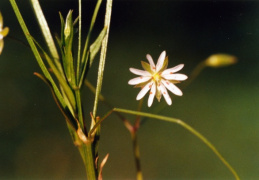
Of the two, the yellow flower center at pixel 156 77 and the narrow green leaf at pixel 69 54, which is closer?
the narrow green leaf at pixel 69 54

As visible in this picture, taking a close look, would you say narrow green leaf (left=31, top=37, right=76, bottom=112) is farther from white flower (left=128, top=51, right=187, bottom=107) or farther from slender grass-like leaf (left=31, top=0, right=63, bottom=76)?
white flower (left=128, top=51, right=187, bottom=107)

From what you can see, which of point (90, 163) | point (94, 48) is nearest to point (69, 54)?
point (94, 48)

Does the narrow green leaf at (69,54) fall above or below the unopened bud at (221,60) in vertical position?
above

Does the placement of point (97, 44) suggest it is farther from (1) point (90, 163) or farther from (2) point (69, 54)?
(1) point (90, 163)

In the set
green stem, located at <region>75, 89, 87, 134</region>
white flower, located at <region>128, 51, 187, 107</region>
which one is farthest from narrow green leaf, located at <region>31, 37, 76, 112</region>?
white flower, located at <region>128, 51, 187, 107</region>

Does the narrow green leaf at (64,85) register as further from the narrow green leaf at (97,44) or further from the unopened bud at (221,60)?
the unopened bud at (221,60)

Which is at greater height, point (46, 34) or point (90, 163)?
point (46, 34)

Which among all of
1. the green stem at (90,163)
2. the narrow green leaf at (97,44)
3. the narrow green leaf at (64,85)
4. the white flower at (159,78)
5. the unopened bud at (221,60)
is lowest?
the green stem at (90,163)

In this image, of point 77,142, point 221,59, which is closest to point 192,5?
point 221,59

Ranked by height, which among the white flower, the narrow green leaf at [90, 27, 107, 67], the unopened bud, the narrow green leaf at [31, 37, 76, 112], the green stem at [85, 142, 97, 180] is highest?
the narrow green leaf at [90, 27, 107, 67]

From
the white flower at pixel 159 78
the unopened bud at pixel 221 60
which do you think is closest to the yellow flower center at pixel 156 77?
the white flower at pixel 159 78

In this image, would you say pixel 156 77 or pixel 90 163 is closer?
pixel 90 163
